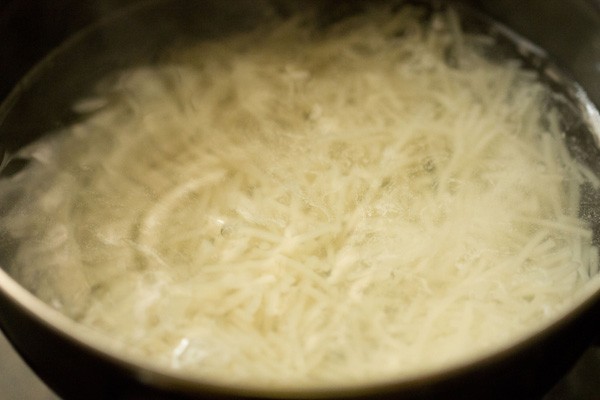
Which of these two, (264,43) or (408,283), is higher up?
(264,43)

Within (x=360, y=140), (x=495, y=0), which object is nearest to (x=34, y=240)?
(x=360, y=140)

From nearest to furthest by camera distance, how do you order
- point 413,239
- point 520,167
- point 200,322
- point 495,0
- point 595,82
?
point 200,322 < point 413,239 < point 520,167 < point 595,82 < point 495,0

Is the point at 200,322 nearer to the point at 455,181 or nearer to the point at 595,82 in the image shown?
the point at 455,181

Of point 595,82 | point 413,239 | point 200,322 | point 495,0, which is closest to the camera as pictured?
point 200,322

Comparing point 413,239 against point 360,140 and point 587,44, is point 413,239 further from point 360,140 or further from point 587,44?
point 587,44

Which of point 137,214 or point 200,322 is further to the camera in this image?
point 137,214

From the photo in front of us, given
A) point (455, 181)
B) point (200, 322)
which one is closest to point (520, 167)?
point (455, 181)
